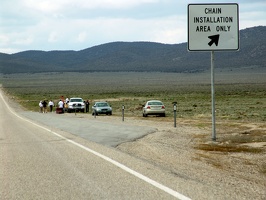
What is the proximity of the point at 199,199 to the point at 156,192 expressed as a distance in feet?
2.92

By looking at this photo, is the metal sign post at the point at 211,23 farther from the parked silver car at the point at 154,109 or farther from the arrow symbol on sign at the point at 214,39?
the parked silver car at the point at 154,109

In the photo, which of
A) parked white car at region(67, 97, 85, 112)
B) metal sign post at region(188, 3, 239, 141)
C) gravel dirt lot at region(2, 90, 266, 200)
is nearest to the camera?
gravel dirt lot at region(2, 90, 266, 200)

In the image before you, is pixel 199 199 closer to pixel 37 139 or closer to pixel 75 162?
pixel 75 162

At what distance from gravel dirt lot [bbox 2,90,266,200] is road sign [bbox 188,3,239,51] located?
3.42 meters

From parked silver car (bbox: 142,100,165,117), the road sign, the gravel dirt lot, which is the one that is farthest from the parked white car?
the road sign

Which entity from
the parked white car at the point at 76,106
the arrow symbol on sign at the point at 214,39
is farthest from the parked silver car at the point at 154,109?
the arrow symbol on sign at the point at 214,39

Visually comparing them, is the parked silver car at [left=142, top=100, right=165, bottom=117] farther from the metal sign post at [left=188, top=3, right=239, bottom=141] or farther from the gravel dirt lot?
the metal sign post at [left=188, top=3, right=239, bottom=141]

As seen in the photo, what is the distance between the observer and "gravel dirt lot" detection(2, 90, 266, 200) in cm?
915

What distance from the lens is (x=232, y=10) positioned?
18.4 m

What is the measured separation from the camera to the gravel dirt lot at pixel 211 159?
30.0 feet

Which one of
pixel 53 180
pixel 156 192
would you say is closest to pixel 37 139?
pixel 53 180

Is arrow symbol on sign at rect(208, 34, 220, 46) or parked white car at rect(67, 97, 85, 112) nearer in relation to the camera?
arrow symbol on sign at rect(208, 34, 220, 46)

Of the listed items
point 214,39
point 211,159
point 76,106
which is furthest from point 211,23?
point 76,106

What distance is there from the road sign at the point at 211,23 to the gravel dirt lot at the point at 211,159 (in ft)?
11.2
